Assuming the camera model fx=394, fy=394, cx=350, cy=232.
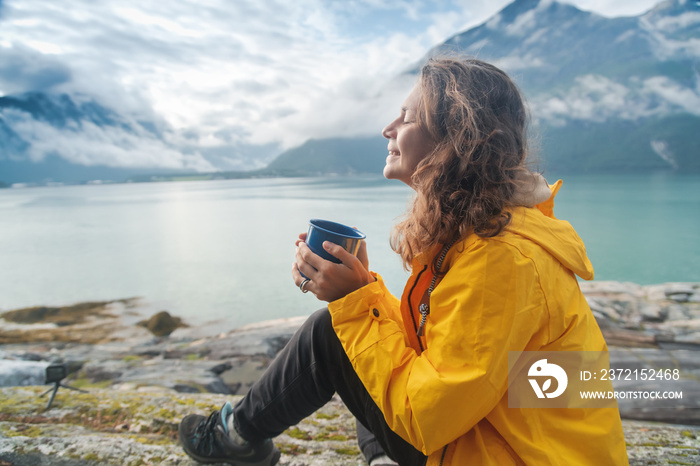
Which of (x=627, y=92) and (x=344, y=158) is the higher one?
(x=627, y=92)

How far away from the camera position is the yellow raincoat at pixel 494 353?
1005 mm

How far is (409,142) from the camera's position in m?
1.42

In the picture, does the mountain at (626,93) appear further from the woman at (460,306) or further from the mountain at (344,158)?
the woman at (460,306)

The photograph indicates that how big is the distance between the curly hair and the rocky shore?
4.80 ft

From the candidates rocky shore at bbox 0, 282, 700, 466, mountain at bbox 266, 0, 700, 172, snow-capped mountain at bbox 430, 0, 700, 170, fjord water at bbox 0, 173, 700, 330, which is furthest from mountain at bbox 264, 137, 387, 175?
rocky shore at bbox 0, 282, 700, 466

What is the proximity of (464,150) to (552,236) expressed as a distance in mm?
377

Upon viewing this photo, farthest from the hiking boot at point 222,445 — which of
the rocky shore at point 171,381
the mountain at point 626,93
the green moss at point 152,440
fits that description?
the mountain at point 626,93

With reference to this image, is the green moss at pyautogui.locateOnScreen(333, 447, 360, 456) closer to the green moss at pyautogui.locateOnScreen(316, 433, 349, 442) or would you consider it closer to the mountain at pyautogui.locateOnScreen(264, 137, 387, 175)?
the green moss at pyautogui.locateOnScreen(316, 433, 349, 442)

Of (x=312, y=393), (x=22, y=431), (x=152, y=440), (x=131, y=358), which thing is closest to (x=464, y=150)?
(x=312, y=393)

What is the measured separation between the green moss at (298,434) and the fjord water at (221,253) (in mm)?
5996

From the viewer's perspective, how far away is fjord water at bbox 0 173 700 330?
10172 mm

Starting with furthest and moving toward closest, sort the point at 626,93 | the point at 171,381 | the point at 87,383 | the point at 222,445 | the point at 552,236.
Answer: the point at 626,93, the point at 87,383, the point at 171,381, the point at 222,445, the point at 552,236

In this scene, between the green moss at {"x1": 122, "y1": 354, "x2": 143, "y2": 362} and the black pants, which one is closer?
the black pants

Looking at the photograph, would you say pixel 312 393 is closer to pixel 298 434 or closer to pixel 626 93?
pixel 298 434
